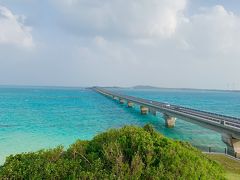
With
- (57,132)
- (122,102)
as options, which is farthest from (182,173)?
(122,102)

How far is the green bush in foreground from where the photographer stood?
9.76m

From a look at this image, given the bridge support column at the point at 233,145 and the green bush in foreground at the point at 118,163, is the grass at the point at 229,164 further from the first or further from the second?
the green bush in foreground at the point at 118,163

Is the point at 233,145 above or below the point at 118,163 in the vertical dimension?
below

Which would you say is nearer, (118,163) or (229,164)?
(118,163)

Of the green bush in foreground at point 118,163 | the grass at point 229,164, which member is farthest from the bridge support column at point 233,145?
the green bush in foreground at point 118,163

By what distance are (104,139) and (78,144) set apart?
3.75 feet

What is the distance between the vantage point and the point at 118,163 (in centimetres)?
1027

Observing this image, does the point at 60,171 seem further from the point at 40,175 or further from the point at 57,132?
the point at 57,132

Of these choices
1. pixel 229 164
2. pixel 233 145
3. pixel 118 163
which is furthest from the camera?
pixel 233 145

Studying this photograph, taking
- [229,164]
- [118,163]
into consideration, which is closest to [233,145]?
[229,164]

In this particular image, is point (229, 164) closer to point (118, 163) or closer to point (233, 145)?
point (233, 145)

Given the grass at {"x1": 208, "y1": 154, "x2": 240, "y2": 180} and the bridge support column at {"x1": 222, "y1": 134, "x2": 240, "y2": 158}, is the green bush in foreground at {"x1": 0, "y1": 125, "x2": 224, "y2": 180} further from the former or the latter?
the bridge support column at {"x1": 222, "y1": 134, "x2": 240, "y2": 158}

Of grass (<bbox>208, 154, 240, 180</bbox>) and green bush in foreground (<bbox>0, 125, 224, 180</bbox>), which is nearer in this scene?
green bush in foreground (<bbox>0, 125, 224, 180</bbox>)

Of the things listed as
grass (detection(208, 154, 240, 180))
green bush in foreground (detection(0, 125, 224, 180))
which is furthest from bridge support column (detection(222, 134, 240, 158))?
green bush in foreground (detection(0, 125, 224, 180))
